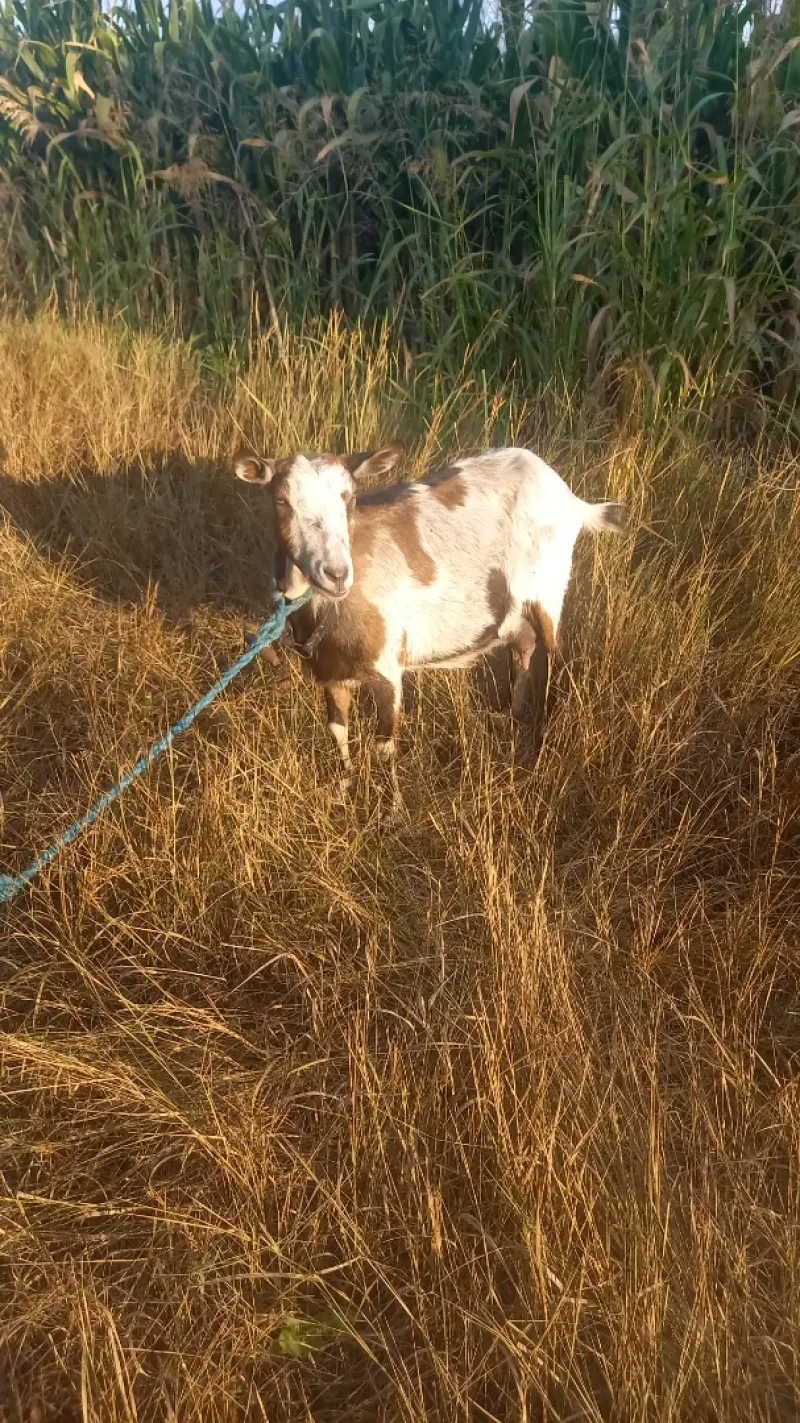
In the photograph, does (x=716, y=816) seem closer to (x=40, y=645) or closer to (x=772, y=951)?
(x=772, y=951)

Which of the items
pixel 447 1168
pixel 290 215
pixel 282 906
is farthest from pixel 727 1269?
pixel 290 215

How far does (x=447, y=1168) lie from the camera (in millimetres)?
1753

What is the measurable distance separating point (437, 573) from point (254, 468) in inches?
26.4

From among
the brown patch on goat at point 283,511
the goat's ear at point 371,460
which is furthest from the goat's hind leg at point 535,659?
the brown patch on goat at point 283,511

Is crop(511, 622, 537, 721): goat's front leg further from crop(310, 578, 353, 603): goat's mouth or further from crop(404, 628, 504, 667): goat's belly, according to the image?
crop(310, 578, 353, 603): goat's mouth

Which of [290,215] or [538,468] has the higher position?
[290,215]

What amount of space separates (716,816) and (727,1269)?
137 centimetres

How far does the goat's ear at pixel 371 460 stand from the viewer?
2795 mm

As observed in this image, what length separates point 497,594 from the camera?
10.2 ft

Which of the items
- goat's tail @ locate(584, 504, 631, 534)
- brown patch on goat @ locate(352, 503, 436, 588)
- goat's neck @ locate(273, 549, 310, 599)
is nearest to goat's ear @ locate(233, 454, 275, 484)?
goat's neck @ locate(273, 549, 310, 599)

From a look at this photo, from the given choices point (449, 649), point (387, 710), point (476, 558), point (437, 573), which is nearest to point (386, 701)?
point (387, 710)

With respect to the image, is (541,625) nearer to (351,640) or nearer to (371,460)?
(351,640)

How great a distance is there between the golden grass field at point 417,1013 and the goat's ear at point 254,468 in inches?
26.4

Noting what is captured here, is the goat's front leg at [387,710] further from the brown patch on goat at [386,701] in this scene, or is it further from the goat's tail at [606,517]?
the goat's tail at [606,517]
